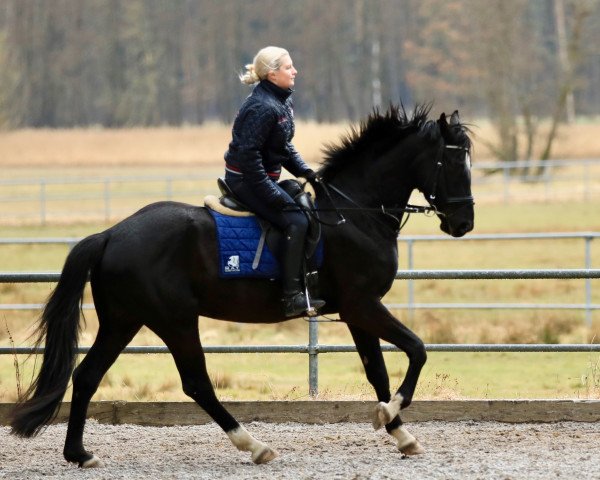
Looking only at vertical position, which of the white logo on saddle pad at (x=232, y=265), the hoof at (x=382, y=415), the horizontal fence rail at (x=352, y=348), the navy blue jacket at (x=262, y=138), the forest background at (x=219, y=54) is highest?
the forest background at (x=219, y=54)

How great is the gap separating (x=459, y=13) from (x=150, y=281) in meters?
59.9

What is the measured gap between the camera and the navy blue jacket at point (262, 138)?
730 centimetres

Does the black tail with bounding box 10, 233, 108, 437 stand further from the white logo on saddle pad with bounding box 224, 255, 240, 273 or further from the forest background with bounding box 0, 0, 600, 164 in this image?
the forest background with bounding box 0, 0, 600, 164

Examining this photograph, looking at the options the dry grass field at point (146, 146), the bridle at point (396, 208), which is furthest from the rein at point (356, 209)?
the dry grass field at point (146, 146)

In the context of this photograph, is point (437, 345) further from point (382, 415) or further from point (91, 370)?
point (91, 370)

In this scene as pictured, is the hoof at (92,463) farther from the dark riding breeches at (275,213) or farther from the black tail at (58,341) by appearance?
the dark riding breeches at (275,213)

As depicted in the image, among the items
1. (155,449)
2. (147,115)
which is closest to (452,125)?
(155,449)

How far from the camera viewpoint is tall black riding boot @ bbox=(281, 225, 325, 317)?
7266 millimetres

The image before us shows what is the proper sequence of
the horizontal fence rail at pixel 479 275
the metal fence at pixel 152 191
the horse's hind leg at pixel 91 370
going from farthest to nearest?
the metal fence at pixel 152 191
the horizontal fence rail at pixel 479 275
the horse's hind leg at pixel 91 370

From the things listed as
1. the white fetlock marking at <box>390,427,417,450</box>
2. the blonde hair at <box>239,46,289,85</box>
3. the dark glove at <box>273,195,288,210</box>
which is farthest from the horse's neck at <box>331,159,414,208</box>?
the white fetlock marking at <box>390,427,417,450</box>

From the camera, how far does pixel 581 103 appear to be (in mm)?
76625

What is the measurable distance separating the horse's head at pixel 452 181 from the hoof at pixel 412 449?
129 centimetres

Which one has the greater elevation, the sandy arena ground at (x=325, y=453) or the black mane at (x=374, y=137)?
the black mane at (x=374, y=137)

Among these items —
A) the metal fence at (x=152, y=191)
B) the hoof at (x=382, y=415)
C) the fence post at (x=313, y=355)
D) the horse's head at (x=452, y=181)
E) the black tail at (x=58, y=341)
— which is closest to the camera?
the hoof at (x=382, y=415)
